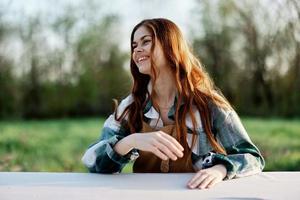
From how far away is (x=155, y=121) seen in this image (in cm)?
136

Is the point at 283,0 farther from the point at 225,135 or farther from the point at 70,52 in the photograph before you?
the point at 70,52

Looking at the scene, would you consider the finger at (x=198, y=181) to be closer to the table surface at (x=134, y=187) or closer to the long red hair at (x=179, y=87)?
the table surface at (x=134, y=187)

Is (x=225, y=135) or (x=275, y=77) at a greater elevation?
(x=225, y=135)

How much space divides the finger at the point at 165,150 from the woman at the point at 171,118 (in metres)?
0.12

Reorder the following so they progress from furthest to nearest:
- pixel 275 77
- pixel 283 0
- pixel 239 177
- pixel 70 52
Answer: pixel 70 52 → pixel 275 77 → pixel 283 0 → pixel 239 177

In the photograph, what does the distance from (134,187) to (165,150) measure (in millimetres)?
102

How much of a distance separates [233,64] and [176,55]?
17.3ft

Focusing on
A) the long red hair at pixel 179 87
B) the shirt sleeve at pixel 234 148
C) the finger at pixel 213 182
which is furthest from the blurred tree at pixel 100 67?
the finger at pixel 213 182

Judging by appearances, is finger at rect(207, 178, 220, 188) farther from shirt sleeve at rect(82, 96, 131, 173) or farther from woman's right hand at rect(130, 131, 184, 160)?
shirt sleeve at rect(82, 96, 131, 173)

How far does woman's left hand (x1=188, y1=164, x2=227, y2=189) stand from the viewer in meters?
1.07

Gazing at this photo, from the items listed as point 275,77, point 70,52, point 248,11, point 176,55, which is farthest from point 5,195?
point 70,52

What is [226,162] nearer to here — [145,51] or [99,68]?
[145,51]

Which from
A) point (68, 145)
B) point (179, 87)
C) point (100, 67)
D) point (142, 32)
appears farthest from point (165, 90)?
point (100, 67)

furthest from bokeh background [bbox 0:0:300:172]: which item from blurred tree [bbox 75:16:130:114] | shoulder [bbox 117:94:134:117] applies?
shoulder [bbox 117:94:134:117]
